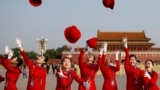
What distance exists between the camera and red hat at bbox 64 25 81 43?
455cm

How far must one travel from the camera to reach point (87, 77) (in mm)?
6965

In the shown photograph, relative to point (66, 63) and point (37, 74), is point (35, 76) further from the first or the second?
point (66, 63)

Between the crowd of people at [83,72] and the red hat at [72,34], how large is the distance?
148 centimetres

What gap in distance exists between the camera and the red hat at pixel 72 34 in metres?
4.55

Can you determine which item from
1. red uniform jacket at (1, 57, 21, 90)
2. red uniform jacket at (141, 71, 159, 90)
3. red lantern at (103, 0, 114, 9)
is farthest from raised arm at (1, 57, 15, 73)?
red lantern at (103, 0, 114, 9)

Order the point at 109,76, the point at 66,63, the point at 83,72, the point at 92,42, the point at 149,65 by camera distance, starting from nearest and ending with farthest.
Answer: the point at 92,42
the point at 66,63
the point at 149,65
the point at 83,72
the point at 109,76

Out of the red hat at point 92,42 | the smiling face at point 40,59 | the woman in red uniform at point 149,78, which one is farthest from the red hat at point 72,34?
the woman in red uniform at point 149,78

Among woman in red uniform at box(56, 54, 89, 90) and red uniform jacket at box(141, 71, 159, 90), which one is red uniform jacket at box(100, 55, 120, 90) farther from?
woman in red uniform at box(56, 54, 89, 90)

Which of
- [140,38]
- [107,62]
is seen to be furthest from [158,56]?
[107,62]

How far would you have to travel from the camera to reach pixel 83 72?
7.02 meters

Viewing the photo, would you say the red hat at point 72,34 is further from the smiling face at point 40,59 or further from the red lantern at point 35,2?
the smiling face at point 40,59

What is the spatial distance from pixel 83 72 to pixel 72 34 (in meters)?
2.55

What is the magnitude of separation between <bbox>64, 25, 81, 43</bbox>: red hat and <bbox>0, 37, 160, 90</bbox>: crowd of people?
4.85ft

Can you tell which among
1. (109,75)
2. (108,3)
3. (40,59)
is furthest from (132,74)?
(108,3)
